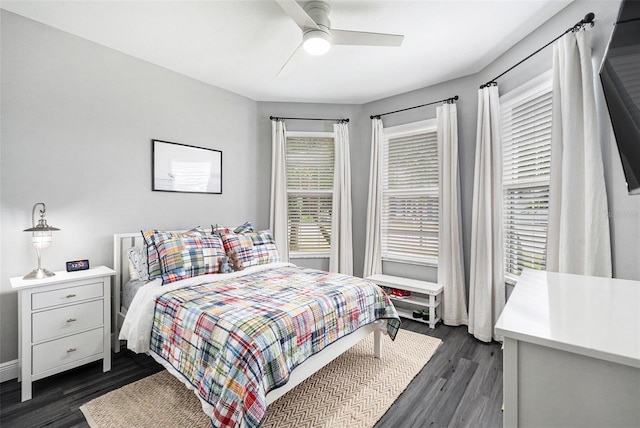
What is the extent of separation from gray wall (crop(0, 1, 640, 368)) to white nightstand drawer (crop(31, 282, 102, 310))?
46 cm

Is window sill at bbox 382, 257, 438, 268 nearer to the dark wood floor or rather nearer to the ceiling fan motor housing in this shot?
the dark wood floor

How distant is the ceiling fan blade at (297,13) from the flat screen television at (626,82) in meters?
1.52

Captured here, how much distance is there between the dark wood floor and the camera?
1793 millimetres

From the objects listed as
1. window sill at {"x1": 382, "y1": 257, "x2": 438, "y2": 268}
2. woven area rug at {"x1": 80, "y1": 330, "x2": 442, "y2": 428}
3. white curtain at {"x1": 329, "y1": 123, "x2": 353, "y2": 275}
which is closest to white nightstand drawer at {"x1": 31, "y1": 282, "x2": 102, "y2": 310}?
woven area rug at {"x1": 80, "y1": 330, "x2": 442, "y2": 428}

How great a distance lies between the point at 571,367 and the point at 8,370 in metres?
3.41

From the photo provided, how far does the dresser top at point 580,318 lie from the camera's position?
0.71 m

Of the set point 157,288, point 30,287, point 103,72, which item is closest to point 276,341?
point 157,288

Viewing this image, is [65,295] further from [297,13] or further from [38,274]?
[297,13]

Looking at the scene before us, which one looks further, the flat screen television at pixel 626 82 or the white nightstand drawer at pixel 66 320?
the white nightstand drawer at pixel 66 320

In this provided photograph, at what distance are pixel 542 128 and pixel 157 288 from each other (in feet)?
10.9

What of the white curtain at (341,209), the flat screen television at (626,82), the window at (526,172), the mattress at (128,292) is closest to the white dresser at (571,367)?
the flat screen television at (626,82)

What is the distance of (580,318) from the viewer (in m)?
0.89

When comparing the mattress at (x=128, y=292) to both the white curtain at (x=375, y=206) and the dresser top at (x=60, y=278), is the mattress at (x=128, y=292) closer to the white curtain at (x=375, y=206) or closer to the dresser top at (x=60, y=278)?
the dresser top at (x=60, y=278)

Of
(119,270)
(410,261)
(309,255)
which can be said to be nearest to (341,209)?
(309,255)
